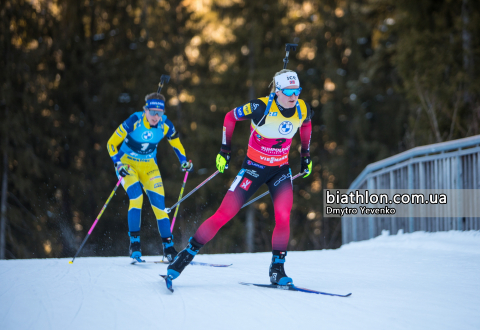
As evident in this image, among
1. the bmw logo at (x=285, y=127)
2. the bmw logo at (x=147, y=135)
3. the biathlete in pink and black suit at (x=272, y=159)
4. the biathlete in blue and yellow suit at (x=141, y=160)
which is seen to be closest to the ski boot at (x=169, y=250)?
the biathlete in blue and yellow suit at (x=141, y=160)

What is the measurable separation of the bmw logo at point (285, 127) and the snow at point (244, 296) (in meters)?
1.36

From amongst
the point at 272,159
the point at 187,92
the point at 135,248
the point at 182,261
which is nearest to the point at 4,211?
the point at 187,92

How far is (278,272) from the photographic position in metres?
4.02

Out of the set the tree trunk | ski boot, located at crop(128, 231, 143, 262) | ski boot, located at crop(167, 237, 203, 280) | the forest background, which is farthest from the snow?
the tree trunk

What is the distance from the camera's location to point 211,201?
60.8 ft

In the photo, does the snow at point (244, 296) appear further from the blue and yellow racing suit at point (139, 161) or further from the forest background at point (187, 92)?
the forest background at point (187, 92)

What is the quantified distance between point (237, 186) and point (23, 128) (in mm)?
13909

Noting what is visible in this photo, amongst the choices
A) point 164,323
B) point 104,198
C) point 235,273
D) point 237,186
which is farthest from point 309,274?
point 104,198

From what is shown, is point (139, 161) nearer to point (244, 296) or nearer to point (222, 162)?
point (222, 162)

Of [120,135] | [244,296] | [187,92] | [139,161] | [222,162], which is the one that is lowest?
[244,296]

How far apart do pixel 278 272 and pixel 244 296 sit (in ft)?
1.67

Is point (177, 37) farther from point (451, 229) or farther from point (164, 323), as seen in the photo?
point (164, 323)

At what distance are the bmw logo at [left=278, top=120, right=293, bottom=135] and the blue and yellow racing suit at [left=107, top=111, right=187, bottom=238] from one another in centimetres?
254

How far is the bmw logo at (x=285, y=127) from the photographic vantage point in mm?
4211
